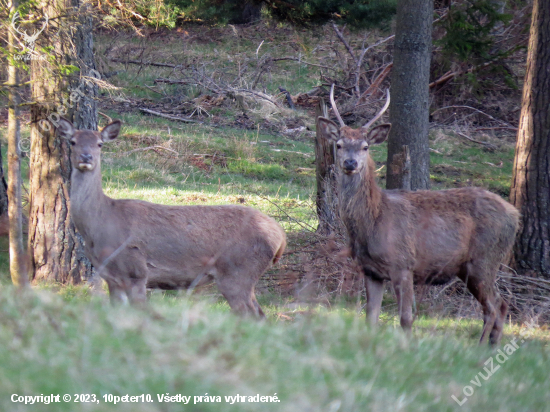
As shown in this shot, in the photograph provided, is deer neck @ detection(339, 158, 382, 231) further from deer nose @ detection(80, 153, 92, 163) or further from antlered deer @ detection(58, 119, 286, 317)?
deer nose @ detection(80, 153, 92, 163)

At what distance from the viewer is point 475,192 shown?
7652 mm

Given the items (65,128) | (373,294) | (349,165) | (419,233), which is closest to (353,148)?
(349,165)

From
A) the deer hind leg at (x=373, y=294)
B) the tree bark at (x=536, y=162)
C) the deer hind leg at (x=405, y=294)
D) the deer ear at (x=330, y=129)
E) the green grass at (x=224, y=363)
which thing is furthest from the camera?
the tree bark at (x=536, y=162)

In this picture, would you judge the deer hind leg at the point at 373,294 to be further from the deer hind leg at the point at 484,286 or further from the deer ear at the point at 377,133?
the deer ear at the point at 377,133

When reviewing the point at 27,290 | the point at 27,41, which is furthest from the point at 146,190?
the point at 27,290

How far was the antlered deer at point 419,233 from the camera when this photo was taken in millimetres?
6992

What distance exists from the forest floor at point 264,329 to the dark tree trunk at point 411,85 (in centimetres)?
163

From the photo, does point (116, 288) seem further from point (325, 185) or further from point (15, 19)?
point (325, 185)

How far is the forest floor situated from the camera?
3168mm

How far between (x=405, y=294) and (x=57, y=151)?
4.44 metres

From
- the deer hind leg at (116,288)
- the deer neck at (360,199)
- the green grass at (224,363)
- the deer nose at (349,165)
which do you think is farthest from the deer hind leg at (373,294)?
the deer hind leg at (116,288)

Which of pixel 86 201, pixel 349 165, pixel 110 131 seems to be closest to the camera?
pixel 86 201

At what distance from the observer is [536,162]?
896cm

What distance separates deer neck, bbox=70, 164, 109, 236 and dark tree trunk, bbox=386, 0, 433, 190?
14.0 ft
